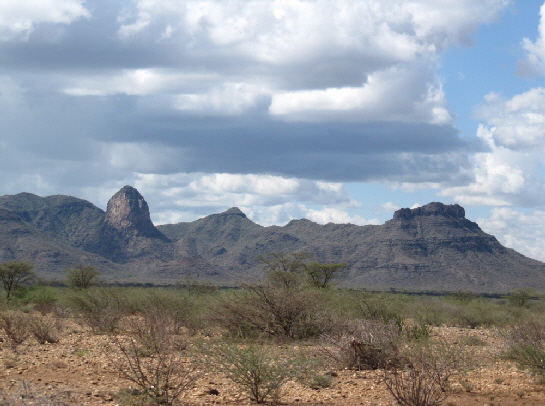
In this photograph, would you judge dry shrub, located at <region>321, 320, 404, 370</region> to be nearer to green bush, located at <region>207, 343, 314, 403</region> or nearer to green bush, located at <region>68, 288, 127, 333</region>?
green bush, located at <region>207, 343, 314, 403</region>

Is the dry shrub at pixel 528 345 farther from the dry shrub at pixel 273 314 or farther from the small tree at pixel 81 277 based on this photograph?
the small tree at pixel 81 277

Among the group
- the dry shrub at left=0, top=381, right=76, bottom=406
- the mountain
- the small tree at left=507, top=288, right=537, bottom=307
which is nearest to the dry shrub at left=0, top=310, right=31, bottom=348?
the dry shrub at left=0, top=381, right=76, bottom=406

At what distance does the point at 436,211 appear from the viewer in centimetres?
16662

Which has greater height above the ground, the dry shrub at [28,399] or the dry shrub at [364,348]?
the dry shrub at [364,348]

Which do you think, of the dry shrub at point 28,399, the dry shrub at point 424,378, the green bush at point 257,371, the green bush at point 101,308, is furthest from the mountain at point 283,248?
the dry shrub at point 28,399

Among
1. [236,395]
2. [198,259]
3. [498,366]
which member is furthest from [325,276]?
[198,259]

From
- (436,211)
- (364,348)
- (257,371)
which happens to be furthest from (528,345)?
(436,211)

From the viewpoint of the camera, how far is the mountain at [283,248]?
5212 inches

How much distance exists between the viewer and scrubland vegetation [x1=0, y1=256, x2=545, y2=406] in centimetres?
1257

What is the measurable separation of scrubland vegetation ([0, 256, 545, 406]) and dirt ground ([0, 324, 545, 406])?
246 millimetres

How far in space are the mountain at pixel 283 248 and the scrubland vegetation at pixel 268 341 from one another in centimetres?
8394

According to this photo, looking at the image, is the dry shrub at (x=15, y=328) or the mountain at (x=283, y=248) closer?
the dry shrub at (x=15, y=328)

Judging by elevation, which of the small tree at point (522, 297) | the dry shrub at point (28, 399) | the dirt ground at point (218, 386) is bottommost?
the dirt ground at point (218, 386)

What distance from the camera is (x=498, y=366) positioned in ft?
60.0
